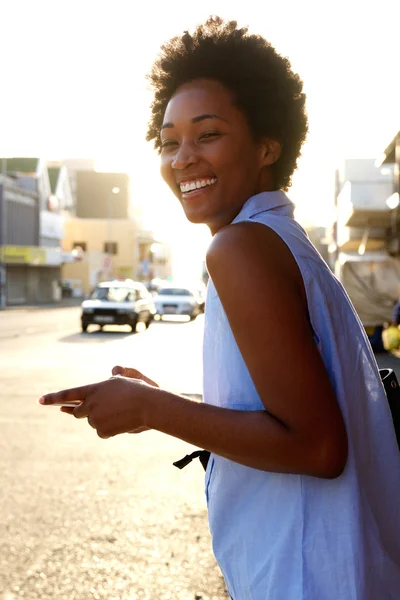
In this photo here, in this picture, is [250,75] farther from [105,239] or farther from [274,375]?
[105,239]

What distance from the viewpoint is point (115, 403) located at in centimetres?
141

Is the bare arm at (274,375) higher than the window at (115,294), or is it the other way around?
the bare arm at (274,375)

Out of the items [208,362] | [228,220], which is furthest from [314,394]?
[228,220]

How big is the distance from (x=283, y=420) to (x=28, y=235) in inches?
2836

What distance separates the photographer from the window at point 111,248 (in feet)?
345

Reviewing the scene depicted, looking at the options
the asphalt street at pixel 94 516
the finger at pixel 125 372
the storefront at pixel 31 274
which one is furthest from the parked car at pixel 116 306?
the storefront at pixel 31 274

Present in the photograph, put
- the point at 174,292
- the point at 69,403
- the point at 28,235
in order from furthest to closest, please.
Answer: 1. the point at 28,235
2. the point at 174,292
3. the point at 69,403

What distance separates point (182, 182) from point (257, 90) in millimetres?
232

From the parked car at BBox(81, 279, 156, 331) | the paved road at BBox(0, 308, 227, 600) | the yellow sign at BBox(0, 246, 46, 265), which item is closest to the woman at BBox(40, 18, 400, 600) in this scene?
the paved road at BBox(0, 308, 227, 600)

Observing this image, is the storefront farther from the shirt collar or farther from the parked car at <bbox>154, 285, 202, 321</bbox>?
Result: the shirt collar

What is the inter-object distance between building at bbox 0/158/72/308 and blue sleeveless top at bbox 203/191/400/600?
5804 cm

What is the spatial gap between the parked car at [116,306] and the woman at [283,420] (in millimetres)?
24753

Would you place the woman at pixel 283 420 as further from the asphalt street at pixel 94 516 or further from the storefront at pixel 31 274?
the storefront at pixel 31 274

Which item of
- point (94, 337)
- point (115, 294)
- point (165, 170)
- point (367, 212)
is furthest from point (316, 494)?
point (115, 294)
